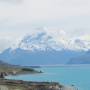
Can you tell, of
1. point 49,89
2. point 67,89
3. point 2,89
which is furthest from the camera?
point 67,89

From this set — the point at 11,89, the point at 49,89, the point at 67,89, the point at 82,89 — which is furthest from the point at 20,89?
the point at 82,89

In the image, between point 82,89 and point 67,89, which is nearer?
point 67,89

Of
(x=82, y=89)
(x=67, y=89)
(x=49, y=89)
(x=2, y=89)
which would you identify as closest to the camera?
(x=2, y=89)

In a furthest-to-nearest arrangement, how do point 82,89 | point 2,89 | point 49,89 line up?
point 82,89 < point 49,89 < point 2,89

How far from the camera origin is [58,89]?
5246 inches

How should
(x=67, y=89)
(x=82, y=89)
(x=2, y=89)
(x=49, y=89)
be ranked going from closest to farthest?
(x=2, y=89), (x=49, y=89), (x=67, y=89), (x=82, y=89)

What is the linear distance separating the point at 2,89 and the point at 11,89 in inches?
192

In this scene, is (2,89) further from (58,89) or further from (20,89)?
(58,89)

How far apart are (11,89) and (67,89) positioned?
91.0 ft

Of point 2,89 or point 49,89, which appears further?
point 49,89

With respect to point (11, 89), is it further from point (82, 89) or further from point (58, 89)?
point (82, 89)

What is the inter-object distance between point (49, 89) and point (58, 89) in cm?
496

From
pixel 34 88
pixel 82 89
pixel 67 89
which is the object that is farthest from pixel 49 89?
pixel 82 89

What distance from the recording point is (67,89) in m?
141
